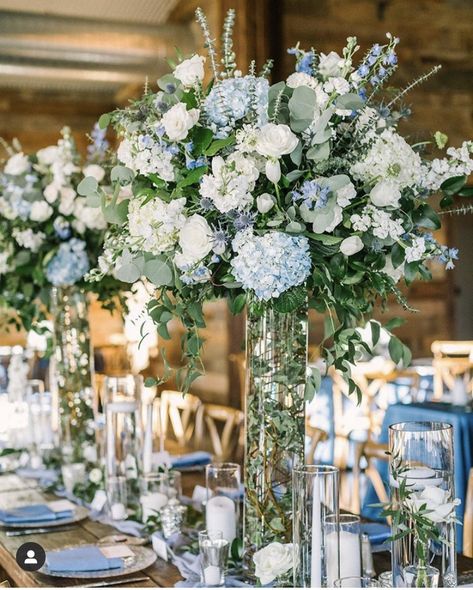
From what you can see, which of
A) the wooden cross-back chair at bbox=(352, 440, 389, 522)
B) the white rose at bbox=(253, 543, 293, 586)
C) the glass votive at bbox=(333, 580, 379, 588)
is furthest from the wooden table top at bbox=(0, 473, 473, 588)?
the wooden cross-back chair at bbox=(352, 440, 389, 522)

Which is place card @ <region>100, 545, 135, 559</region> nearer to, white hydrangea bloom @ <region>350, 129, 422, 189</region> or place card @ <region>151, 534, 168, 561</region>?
place card @ <region>151, 534, 168, 561</region>

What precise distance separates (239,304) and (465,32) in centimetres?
708

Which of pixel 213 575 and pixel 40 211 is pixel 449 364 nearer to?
pixel 40 211

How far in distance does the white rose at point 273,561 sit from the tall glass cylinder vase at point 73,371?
128cm

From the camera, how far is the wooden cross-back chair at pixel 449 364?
5.45 metres

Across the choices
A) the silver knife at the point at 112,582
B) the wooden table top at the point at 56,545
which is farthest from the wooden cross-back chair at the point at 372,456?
the silver knife at the point at 112,582

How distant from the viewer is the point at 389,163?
1665mm

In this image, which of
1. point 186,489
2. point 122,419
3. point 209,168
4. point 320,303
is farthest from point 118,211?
point 186,489

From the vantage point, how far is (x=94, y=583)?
1783 millimetres

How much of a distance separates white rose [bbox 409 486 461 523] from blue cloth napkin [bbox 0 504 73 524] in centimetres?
119

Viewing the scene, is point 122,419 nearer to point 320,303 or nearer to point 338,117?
point 320,303

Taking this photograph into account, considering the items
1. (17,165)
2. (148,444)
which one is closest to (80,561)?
(148,444)

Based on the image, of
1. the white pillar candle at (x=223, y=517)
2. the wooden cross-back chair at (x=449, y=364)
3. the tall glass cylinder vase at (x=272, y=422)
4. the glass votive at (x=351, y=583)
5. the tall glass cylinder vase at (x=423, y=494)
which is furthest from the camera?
the wooden cross-back chair at (x=449, y=364)

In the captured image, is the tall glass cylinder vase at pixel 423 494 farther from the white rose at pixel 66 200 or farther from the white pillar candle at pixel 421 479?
the white rose at pixel 66 200
